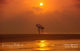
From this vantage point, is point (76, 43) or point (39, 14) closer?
point (76, 43)

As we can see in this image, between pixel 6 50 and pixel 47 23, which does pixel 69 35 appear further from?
pixel 6 50

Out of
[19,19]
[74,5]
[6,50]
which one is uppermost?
[74,5]

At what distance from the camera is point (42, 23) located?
6.66 meters

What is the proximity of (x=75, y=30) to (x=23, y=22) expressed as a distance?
1.76 m

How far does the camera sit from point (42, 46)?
16.5 feet

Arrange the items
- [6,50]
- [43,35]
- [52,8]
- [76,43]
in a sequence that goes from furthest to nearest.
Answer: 1. [52,8]
2. [43,35]
3. [76,43]
4. [6,50]

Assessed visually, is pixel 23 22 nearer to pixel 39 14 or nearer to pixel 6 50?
pixel 39 14

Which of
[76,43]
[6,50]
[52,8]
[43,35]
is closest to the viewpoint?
[6,50]

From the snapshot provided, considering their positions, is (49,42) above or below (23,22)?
below

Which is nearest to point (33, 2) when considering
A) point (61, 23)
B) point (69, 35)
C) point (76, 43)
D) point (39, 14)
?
point (39, 14)

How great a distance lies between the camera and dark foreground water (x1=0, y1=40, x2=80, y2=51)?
479 centimetres

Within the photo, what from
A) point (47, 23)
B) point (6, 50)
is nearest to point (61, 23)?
point (47, 23)

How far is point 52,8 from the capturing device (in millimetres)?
6719

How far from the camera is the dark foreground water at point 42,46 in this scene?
479 centimetres
